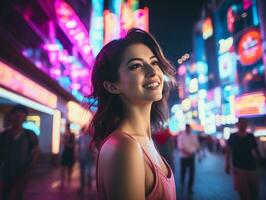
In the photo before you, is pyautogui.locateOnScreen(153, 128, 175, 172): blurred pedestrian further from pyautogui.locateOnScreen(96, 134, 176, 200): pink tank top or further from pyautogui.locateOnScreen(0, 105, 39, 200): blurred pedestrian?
pyautogui.locateOnScreen(96, 134, 176, 200): pink tank top

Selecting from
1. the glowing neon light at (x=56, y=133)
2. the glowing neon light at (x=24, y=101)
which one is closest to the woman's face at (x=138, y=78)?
the glowing neon light at (x=24, y=101)

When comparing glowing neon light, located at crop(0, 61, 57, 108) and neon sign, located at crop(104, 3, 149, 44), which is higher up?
neon sign, located at crop(104, 3, 149, 44)

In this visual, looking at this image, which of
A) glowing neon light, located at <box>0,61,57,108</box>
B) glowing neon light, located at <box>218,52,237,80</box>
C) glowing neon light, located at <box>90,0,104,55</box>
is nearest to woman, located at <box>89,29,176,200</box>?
glowing neon light, located at <box>0,61,57,108</box>

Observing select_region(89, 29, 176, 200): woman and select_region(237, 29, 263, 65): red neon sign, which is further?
select_region(237, 29, 263, 65): red neon sign

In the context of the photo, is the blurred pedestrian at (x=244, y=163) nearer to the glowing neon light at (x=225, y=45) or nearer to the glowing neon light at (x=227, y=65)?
the glowing neon light at (x=227, y=65)

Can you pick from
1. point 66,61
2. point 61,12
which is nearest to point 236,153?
point 61,12

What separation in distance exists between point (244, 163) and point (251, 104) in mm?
17215

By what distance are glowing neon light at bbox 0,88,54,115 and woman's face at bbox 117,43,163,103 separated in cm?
623

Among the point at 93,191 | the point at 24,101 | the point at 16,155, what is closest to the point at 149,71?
the point at 16,155

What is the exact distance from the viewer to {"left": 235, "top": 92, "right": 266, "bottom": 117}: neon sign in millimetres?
19156

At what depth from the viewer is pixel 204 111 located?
43.3m

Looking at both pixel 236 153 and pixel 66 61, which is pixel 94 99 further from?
pixel 66 61

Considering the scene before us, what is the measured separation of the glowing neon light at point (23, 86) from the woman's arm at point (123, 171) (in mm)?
6155

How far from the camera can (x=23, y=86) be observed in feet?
26.8
